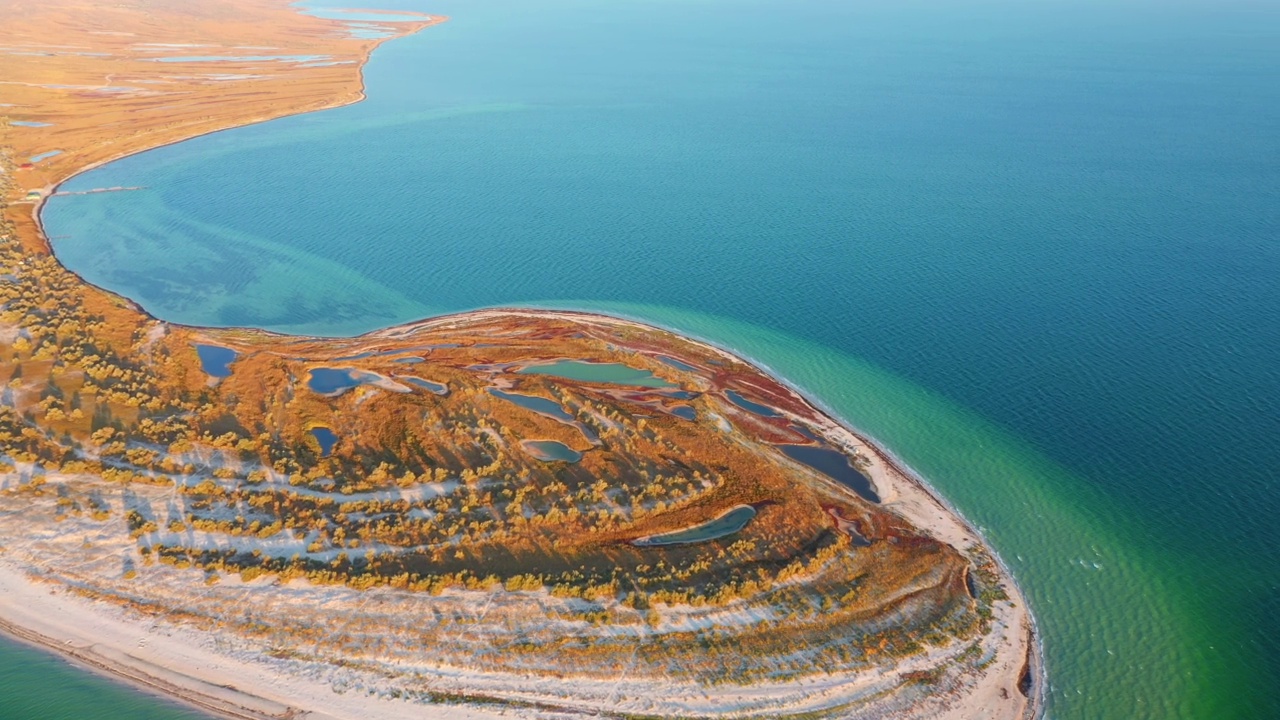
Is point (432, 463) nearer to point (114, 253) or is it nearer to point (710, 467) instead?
point (710, 467)

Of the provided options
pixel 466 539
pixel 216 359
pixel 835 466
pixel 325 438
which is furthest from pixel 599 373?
pixel 216 359

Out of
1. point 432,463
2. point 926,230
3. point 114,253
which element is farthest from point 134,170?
point 926,230

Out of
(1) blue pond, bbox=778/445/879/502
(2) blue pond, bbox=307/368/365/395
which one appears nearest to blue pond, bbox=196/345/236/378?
(2) blue pond, bbox=307/368/365/395

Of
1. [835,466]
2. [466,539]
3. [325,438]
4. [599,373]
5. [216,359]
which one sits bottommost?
[466,539]

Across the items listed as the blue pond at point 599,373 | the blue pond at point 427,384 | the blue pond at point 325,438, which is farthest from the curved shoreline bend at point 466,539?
the blue pond at point 599,373

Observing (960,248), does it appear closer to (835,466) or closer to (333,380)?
(835,466)
